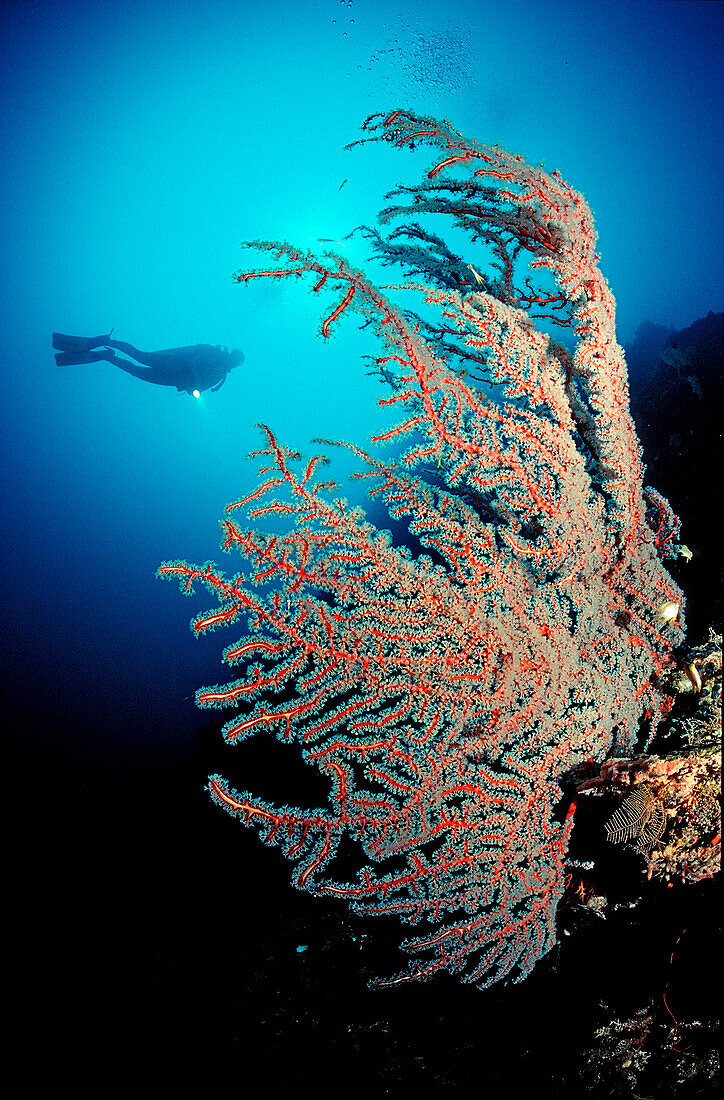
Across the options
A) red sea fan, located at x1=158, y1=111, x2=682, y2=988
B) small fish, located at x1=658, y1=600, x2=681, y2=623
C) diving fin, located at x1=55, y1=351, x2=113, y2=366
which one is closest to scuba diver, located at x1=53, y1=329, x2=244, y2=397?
diving fin, located at x1=55, y1=351, x2=113, y2=366

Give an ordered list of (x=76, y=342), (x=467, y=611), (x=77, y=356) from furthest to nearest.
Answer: (x=77, y=356), (x=76, y=342), (x=467, y=611)

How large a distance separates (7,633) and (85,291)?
100371 millimetres

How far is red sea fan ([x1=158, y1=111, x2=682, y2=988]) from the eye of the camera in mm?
1935

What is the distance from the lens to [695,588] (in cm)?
321

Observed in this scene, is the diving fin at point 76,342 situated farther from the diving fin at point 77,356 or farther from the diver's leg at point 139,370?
the diver's leg at point 139,370

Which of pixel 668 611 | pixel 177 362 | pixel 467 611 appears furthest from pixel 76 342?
pixel 668 611

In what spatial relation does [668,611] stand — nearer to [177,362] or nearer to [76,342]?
[177,362]

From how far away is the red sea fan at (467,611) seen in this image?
6.35ft

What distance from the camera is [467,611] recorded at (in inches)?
80.0

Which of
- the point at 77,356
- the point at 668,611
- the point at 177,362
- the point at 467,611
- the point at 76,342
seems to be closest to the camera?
the point at 467,611

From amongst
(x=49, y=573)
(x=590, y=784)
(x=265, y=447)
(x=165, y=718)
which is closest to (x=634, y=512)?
(x=590, y=784)

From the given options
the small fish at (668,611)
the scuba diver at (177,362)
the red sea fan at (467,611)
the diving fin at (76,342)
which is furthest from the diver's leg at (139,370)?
the small fish at (668,611)

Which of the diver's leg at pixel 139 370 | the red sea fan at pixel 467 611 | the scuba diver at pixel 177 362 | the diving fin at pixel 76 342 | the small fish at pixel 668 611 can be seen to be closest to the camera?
the red sea fan at pixel 467 611

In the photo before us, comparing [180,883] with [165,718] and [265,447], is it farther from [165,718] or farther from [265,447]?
[165,718]
